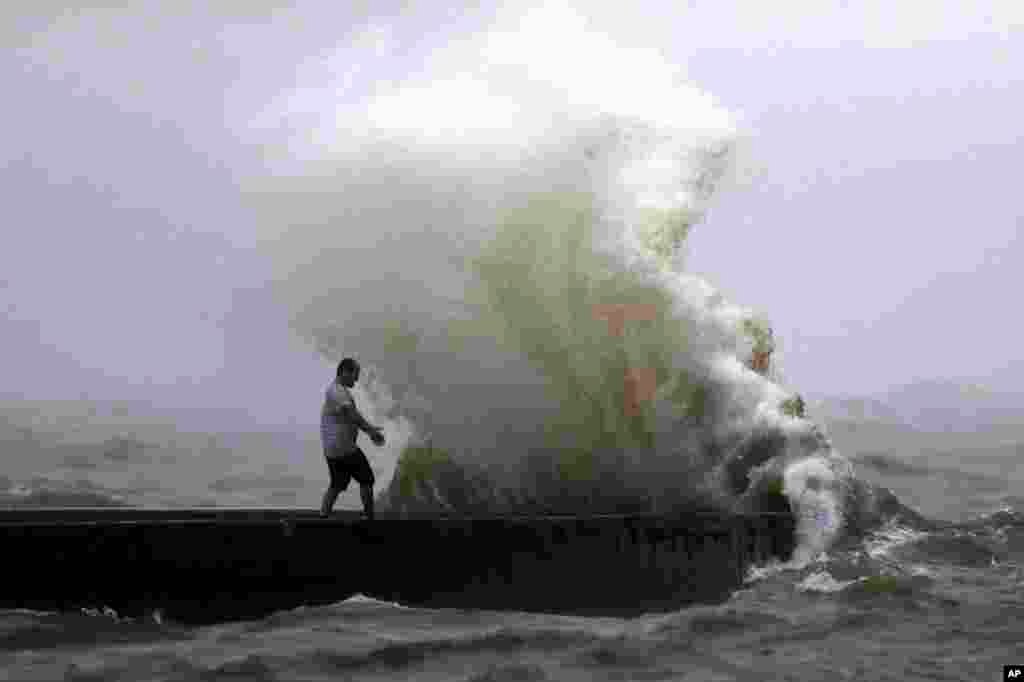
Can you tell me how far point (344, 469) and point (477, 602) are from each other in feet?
6.89

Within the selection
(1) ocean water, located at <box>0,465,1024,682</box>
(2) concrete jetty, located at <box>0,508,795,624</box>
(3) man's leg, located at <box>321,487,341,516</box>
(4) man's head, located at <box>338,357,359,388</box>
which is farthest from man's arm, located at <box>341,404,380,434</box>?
(1) ocean water, located at <box>0,465,1024,682</box>

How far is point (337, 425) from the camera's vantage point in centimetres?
1398

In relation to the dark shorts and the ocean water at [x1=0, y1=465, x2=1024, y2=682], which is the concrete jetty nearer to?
the ocean water at [x1=0, y1=465, x2=1024, y2=682]

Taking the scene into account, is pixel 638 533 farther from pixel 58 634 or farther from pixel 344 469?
pixel 58 634

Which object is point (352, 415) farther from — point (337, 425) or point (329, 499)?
point (329, 499)

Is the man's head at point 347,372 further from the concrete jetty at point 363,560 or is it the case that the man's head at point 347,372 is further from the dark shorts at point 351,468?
the concrete jetty at point 363,560

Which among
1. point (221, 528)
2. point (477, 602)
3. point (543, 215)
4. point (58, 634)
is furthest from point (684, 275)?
point (58, 634)

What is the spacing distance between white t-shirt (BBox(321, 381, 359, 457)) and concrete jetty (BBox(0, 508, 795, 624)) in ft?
2.69

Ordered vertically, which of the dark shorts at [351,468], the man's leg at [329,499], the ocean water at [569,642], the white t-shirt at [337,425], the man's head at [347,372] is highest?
the man's head at [347,372]

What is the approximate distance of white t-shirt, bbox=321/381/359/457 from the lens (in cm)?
1393

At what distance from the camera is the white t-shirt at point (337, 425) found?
13.9 m

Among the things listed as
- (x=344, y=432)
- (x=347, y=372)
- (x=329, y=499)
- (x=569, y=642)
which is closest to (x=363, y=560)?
(x=329, y=499)

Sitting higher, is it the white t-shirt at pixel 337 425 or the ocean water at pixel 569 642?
the white t-shirt at pixel 337 425

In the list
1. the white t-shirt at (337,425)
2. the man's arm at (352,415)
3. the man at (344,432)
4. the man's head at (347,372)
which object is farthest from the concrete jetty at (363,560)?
the man's head at (347,372)
